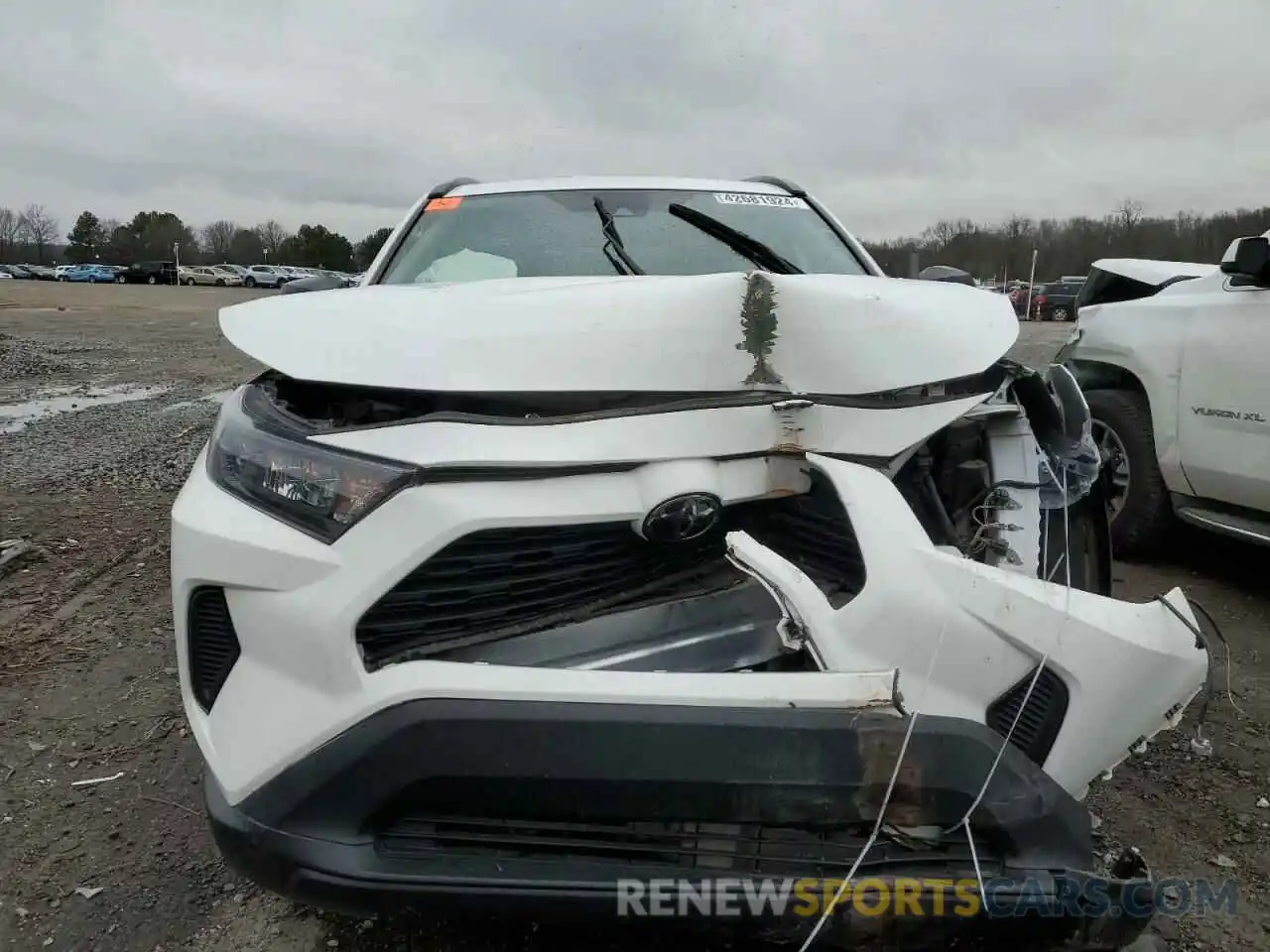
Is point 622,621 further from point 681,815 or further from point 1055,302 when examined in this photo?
point 1055,302

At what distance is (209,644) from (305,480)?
0.40m

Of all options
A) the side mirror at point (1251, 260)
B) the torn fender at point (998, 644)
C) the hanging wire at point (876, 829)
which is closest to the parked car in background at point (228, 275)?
the side mirror at point (1251, 260)

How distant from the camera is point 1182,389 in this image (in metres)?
4.20

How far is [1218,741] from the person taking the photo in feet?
9.74

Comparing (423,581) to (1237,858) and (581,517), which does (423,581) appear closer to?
(581,517)

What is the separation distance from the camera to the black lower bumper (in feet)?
4.89

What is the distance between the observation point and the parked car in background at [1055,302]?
1345 inches

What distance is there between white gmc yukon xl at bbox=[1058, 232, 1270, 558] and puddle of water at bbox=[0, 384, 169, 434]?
781 centimetres

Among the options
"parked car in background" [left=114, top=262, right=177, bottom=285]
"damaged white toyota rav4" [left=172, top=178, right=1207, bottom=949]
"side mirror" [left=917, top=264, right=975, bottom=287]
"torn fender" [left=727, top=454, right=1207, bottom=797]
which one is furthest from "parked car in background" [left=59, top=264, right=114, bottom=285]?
"torn fender" [left=727, top=454, right=1207, bottom=797]

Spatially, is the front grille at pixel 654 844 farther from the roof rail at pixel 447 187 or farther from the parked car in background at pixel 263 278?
the parked car in background at pixel 263 278

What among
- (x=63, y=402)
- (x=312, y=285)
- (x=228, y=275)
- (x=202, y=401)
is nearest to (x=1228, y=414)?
(x=312, y=285)

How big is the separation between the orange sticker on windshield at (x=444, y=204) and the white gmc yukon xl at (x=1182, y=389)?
2.88 metres

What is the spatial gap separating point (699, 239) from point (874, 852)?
212 cm

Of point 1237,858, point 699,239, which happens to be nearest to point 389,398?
point 699,239
